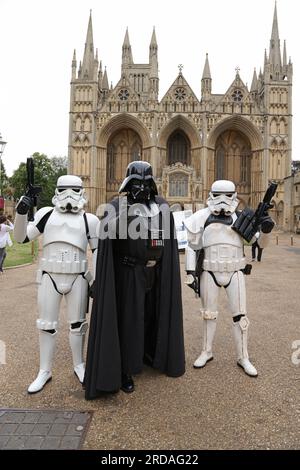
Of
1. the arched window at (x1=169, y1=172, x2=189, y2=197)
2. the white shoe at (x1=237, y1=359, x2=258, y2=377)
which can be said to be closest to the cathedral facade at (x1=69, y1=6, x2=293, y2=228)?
the arched window at (x1=169, y1=172, x2=189, y2=197)

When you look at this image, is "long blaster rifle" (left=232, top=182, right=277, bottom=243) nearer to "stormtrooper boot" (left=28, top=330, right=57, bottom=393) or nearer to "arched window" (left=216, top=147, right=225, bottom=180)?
"stormtrooper boot" (left=28, top=330, right=57, bottom=393)

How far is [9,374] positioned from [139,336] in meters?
1.58

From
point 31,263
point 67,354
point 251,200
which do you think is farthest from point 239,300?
point 251,200

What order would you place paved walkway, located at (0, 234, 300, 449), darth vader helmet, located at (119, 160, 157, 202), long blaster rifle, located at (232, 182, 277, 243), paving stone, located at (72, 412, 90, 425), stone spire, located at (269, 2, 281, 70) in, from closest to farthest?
paved walkway, located at (0, 234, 300, 449), paving stone, located at (72, 412, 90, 425), darth vader helmet, located at (119, 160, 157, 202), long blaster rifle, located at (232, 182, 277, 243), stone spire, located at (269, 2, 281, 70)

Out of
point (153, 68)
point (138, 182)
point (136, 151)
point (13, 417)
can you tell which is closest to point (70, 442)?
point (13, 417)

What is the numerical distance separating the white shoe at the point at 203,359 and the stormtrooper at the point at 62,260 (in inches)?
51.0

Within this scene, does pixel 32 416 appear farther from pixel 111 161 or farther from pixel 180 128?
pixel 111 161

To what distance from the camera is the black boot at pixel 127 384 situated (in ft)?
10.1

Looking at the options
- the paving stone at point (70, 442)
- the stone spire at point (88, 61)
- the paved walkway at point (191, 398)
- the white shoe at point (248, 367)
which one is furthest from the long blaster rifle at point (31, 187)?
the stone spire at point (88, 61)

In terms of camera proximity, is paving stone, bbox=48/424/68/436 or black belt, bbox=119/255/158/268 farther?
black belt, bbox=119/255/158/268

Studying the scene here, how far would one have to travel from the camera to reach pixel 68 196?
3.25m

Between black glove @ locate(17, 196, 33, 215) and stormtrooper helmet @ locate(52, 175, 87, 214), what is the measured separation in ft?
0.84

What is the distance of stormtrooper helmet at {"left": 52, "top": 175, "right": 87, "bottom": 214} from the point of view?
3.25m

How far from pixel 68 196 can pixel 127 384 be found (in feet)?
6.48
